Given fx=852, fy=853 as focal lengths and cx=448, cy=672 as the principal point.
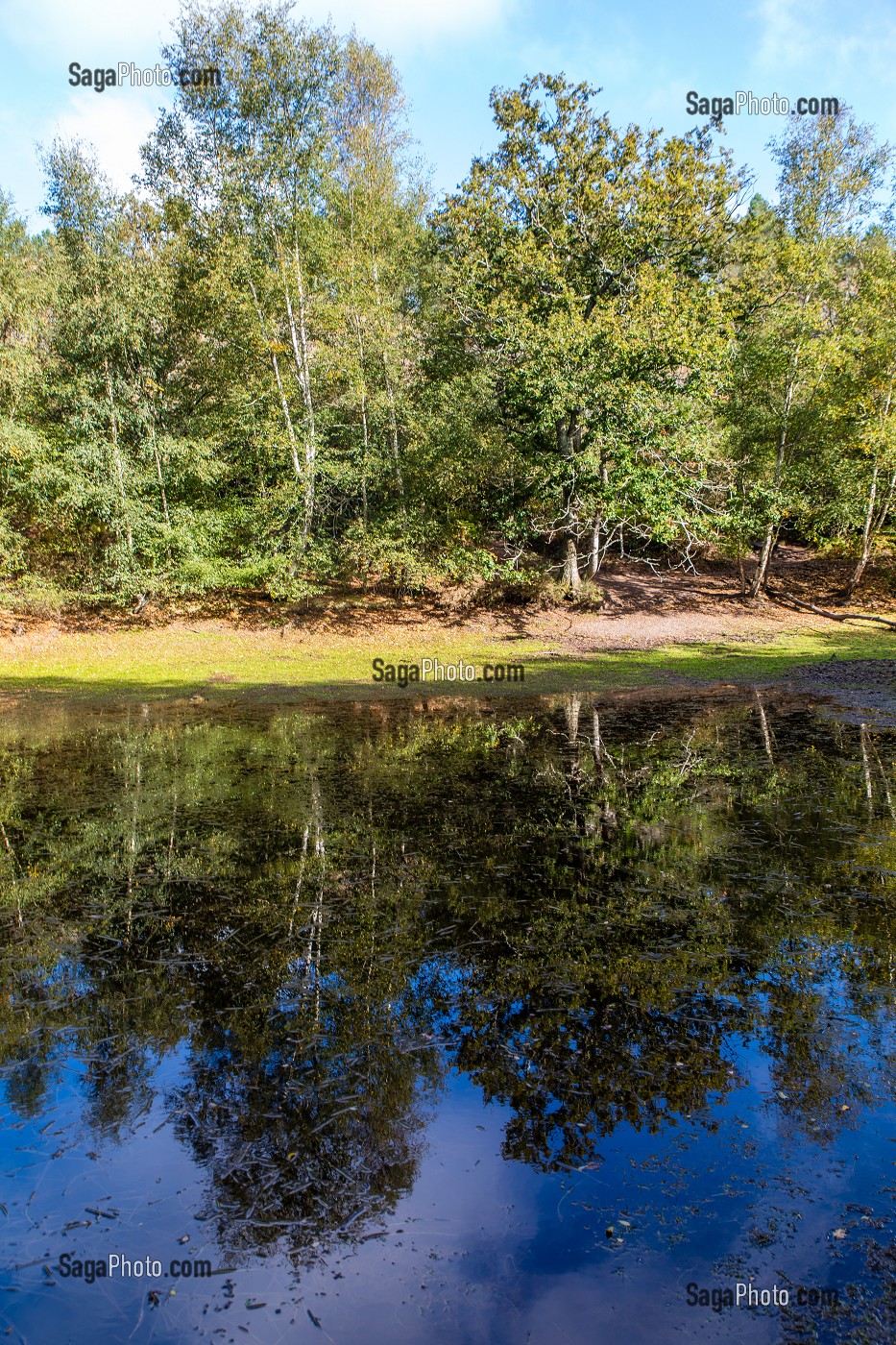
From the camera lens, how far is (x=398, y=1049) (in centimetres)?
519

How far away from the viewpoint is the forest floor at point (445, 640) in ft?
66.9

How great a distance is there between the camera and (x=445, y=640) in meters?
26.0

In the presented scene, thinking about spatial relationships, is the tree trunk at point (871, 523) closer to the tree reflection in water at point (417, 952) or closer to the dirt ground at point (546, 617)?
the dirt ground at point (546, 617)

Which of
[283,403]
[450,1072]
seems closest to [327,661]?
[283,403]

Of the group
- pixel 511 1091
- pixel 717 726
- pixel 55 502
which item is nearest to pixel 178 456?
pixel 55 502

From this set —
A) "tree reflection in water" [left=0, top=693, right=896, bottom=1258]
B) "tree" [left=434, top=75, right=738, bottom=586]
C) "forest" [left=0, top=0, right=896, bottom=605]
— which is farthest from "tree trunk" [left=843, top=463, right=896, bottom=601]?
"tree reflection in water" [left=0, top=693, right=896, bottom=1258]

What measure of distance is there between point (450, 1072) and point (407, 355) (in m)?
27.0

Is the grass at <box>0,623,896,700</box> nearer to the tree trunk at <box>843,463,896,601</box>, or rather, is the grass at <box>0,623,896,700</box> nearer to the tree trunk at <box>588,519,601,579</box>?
the tree trunk at <box>843,463,896,601</box>

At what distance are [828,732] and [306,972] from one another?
35.6ft

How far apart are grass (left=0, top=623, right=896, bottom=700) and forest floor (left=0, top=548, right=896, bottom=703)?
0.18 ft

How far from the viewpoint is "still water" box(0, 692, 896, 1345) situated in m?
3.59

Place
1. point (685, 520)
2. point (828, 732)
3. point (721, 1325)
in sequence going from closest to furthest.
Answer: point (721, 1325) → point (828, 732) → point (685, 520)

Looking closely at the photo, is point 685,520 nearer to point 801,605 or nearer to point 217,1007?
point 801,605

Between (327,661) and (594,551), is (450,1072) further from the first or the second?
(594,551)
